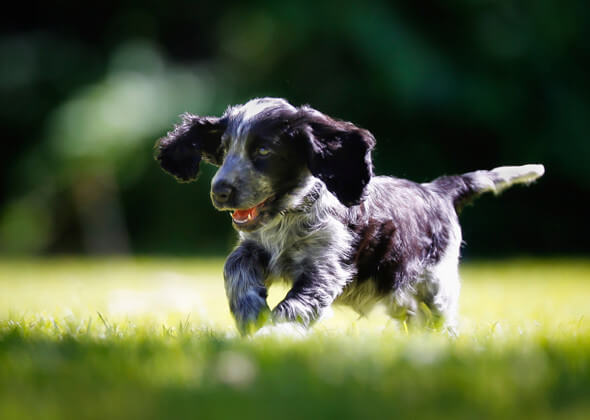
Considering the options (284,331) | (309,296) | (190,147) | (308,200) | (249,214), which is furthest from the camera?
(190,147)

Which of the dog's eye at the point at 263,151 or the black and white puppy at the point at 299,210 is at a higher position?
the dog's eye at the point at 263,151

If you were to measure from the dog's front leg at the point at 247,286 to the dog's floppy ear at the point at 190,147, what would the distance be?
629 millimetres

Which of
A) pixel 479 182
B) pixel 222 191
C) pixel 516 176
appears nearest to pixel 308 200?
pixel 222 191

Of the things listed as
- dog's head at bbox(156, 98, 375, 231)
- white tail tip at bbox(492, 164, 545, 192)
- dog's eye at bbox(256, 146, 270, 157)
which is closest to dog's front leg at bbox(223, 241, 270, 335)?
dog's head at bbox(156, 98, 375, 231)

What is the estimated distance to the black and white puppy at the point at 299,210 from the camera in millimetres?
3361

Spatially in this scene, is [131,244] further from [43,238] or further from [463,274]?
[463,274]

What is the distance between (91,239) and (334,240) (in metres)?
10.9

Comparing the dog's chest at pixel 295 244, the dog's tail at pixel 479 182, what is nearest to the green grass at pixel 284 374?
the dog's chest at pixel 295 244

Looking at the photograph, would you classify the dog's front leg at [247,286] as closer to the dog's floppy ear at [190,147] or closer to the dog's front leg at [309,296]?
the dog's front leg at [309,296]

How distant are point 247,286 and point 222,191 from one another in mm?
464

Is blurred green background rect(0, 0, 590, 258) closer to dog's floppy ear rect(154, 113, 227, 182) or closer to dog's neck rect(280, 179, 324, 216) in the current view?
dog's floppy ear rect(154, 113, 227, 182)

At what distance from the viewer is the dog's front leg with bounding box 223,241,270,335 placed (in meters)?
3.22

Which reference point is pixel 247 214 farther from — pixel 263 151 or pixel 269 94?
pixel 269 94

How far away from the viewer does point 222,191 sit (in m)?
3.33
